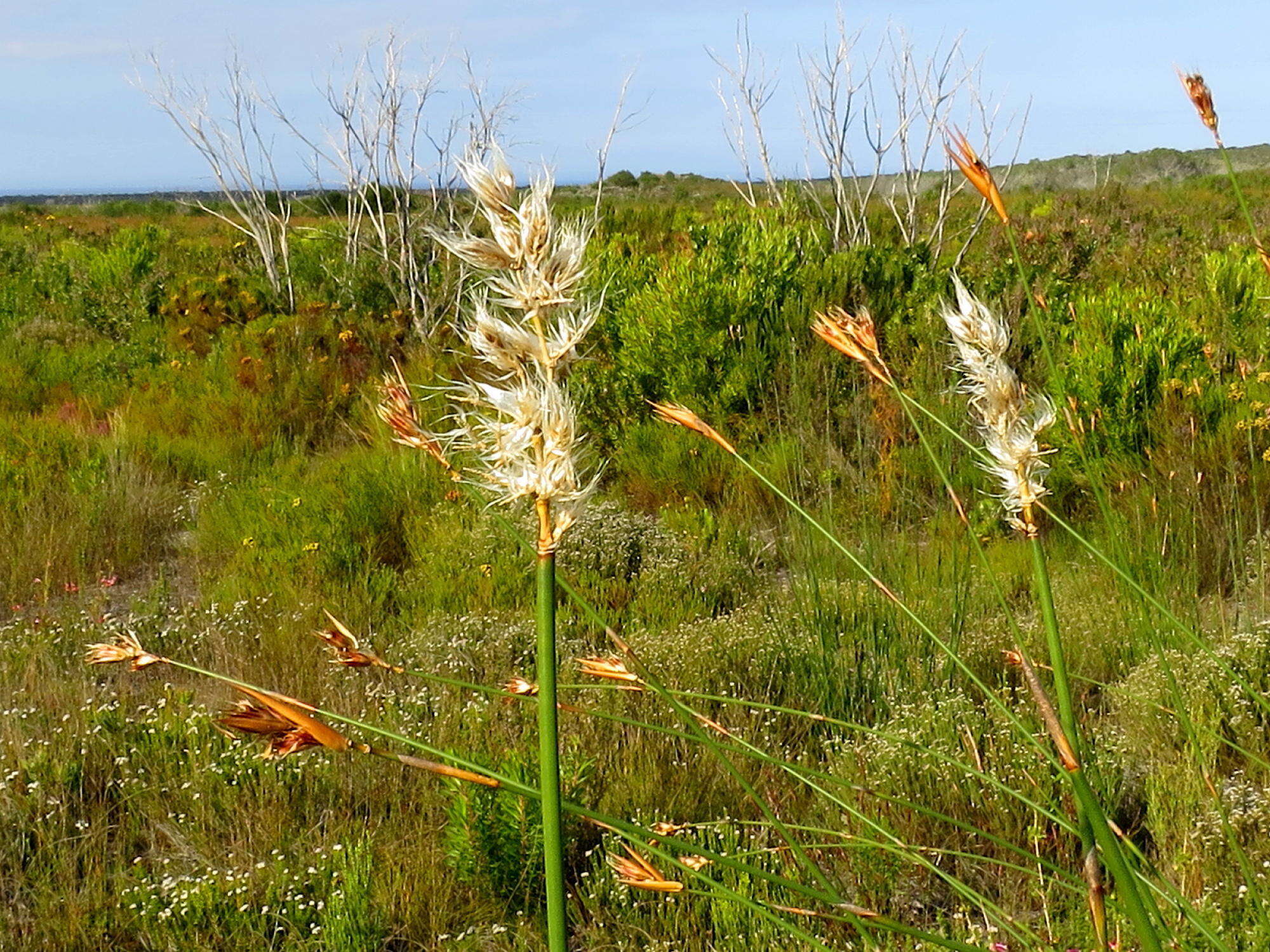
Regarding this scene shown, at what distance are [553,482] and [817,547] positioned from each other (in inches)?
129

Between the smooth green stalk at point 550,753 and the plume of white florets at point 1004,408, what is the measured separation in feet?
1.24

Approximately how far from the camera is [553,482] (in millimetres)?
674

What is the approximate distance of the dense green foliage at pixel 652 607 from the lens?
2334 millimetres

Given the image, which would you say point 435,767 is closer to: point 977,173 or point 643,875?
point 643,875

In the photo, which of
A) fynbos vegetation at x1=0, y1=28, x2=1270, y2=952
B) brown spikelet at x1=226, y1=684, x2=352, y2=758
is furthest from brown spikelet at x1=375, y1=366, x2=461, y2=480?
brown spikelet at x1=226, y1=684, x2=352, y2=758

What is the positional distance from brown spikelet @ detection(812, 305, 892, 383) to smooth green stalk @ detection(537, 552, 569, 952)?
0.57m

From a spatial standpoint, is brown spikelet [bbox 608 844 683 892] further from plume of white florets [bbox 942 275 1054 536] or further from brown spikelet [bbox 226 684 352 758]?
plume of white florets [bbox 942 275 1054 536]

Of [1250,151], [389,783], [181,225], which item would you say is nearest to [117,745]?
[389,783]


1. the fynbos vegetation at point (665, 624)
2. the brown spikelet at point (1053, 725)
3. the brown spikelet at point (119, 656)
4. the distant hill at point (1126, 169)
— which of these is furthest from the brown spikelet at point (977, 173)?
the distant hill at point (1126, 169)

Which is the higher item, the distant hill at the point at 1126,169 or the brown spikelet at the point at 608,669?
the distant hill at the point at 1126,169

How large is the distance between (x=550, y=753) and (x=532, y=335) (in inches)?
10.4

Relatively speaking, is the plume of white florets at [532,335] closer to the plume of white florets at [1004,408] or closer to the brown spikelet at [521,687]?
the plume of white florets at [1004,408]

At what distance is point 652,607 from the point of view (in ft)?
13.0

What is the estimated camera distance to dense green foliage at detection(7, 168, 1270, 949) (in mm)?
2334
